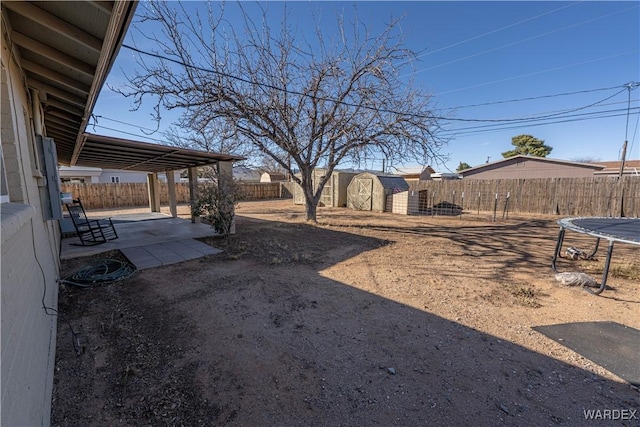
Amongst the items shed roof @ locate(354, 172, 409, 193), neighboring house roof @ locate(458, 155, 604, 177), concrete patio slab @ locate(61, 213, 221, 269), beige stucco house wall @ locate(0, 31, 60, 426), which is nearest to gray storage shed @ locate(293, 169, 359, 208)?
shed roof @ locate(354, 172, 409, 193)

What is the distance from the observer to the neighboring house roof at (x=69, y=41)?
189 cm

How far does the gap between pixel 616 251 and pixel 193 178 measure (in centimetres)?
1167

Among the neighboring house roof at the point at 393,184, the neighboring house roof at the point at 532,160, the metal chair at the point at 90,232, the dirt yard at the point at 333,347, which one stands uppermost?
the neighboring house roof at the point at 532,160

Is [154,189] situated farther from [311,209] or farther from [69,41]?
[69,41]

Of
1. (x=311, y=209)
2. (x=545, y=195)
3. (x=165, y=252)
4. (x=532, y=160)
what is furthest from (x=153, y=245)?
(x=532, y=160)

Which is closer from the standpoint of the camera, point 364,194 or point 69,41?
point 69,41

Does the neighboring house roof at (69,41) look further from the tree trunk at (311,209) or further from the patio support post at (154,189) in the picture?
the patio support post at (154,189)

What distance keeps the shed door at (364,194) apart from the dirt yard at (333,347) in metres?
9.65

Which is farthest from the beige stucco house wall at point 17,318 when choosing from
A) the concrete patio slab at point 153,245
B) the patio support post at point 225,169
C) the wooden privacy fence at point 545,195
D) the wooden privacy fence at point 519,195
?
the wooden privacy fence at point 545,195

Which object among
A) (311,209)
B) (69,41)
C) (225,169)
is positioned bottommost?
(311,209)

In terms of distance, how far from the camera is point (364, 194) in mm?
14719

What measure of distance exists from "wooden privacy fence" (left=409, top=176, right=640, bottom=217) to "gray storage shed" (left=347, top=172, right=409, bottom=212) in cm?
146

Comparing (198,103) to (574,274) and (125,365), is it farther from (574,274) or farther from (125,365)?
(574,274)

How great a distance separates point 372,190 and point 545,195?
7.85 meters
